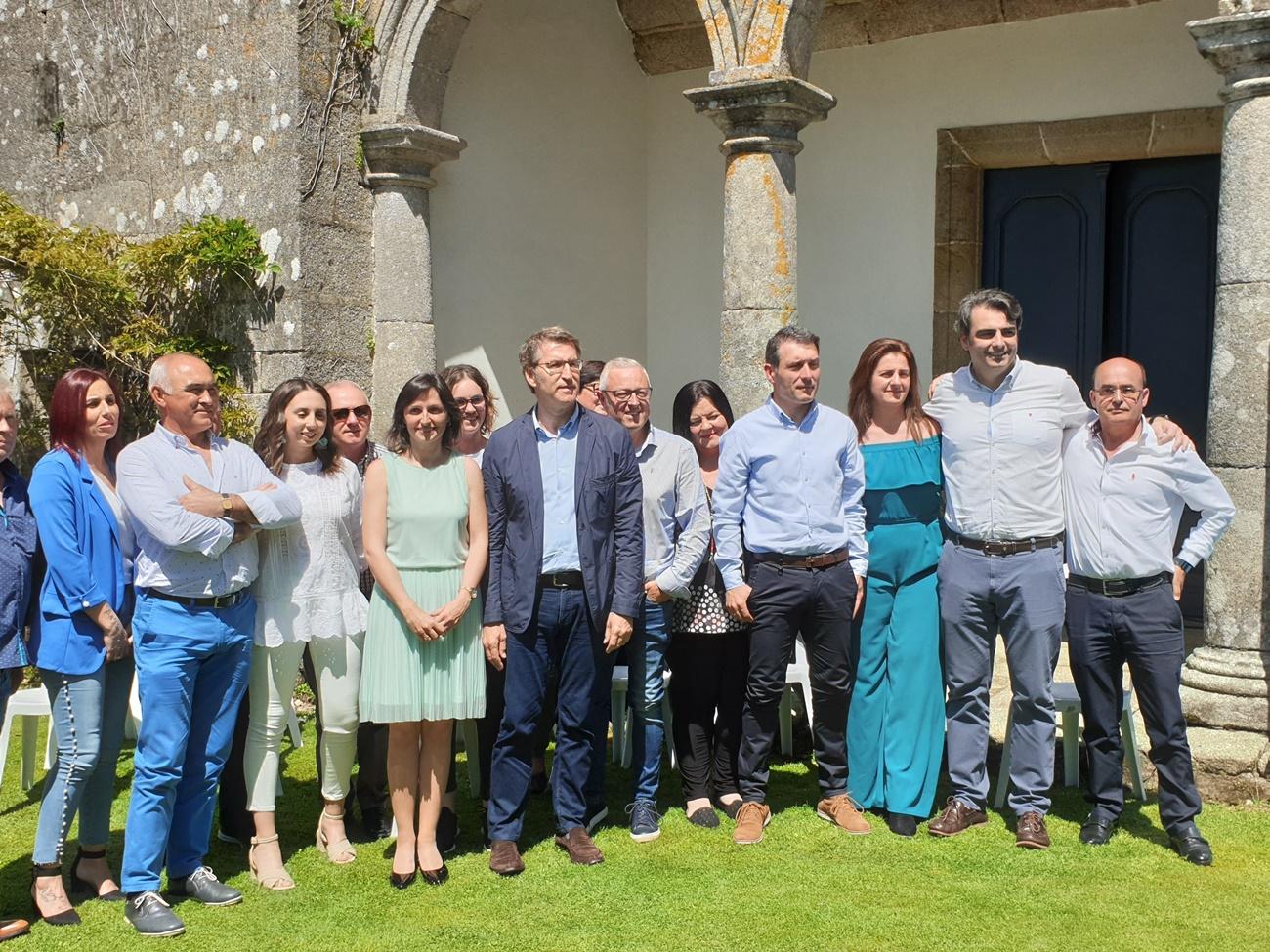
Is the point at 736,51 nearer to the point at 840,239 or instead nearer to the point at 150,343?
the point at 840,239

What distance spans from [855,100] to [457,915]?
584 centimetres

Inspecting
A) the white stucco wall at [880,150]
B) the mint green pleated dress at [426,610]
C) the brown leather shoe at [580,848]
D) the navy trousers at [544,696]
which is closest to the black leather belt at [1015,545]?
the navy trousers at [544,696]

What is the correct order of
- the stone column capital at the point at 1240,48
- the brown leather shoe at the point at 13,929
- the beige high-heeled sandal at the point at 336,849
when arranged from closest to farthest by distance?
the brown leather shoe at the point at 13,929 < the beige high-heeled sandal at the point at 336,849 < the stone column capital at the point at 1240,48

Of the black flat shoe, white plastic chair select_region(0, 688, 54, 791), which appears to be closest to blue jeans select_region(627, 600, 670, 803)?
the black flat shoe

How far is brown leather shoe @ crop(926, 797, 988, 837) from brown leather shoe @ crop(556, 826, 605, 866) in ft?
3.78

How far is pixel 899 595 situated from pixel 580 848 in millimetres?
1382

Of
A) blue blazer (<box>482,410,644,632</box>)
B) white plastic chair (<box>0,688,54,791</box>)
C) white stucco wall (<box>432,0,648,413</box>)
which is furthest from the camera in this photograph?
white stucco wall (<box>432,0,648,413</box>)

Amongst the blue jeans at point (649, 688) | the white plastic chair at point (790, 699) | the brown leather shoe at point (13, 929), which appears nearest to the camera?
the brown leather shoe at point (13, 929)

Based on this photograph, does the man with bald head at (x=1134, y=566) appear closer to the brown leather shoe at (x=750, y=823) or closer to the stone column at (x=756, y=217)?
the brown leather shoe at (x=750, y=823)

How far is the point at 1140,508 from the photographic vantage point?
4.21 m

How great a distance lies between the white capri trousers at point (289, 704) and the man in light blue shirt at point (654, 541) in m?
0.97

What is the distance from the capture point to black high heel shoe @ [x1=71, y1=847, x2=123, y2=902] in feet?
13.1

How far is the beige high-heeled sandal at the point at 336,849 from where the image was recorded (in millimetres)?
4320

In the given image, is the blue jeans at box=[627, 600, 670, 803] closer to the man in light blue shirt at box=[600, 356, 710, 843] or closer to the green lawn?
the man in light blue shirt at box=[600, 356, 710, 843]
